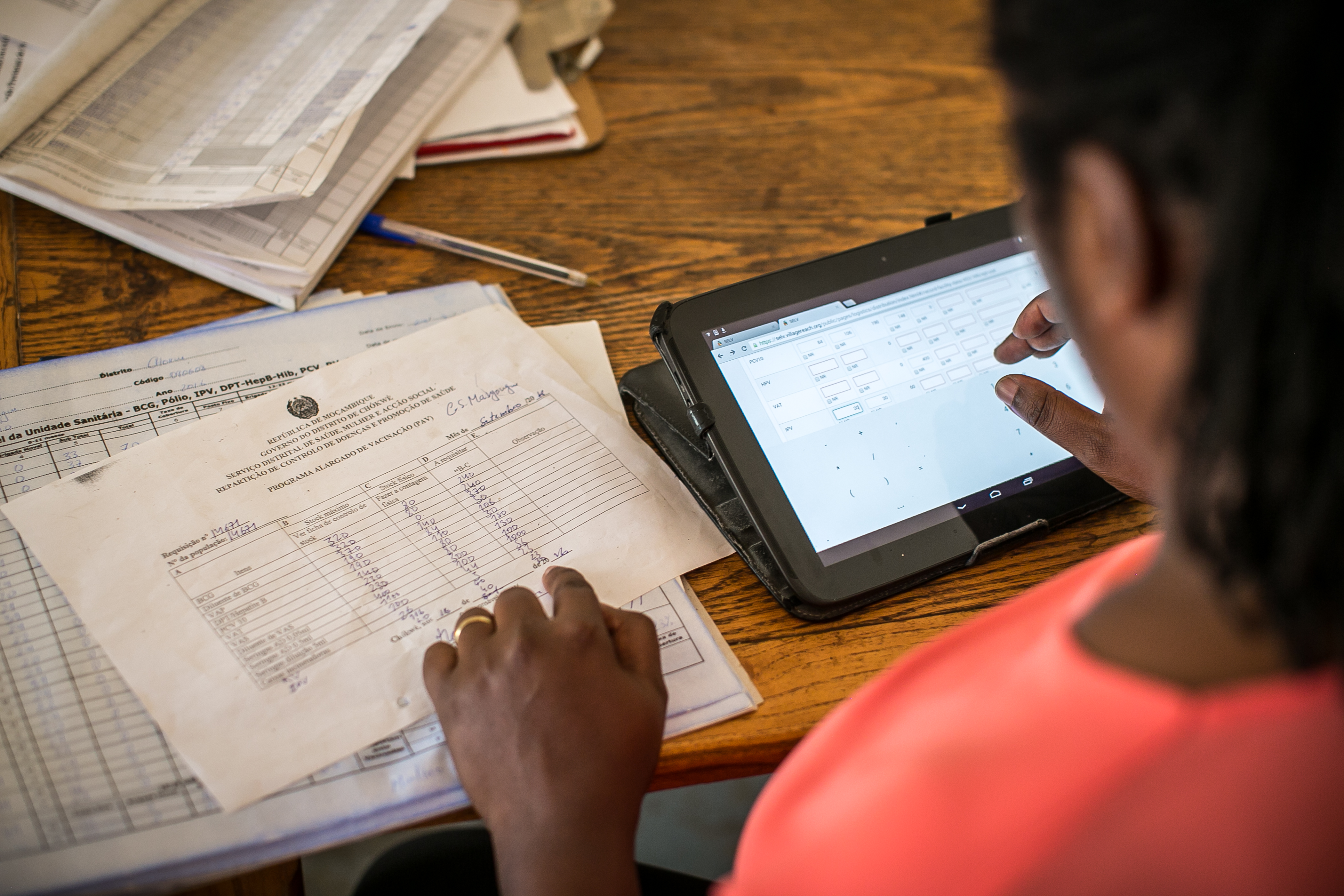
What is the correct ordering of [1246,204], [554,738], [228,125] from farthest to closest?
1. [228,125]
2. [554,738]
3. [1246,204]

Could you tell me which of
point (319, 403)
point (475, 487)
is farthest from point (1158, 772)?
point (319, 403)

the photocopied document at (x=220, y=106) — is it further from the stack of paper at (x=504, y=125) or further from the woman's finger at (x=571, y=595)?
Result: the woman's finger at (x=571, y=595)

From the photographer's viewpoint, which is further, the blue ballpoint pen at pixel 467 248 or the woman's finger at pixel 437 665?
the blue ballpoint pen at pixel 467 248

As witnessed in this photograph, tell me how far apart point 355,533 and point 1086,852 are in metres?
0.44

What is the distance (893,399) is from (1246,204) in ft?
1.11

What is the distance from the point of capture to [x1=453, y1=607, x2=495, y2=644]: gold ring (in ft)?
1.64

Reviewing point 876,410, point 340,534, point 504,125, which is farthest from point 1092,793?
point 504,125

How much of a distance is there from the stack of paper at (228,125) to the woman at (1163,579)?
1.90 feet

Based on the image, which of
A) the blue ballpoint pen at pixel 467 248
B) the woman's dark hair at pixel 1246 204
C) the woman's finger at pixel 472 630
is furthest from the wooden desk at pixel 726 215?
the woman's dark hair at pixel 1246 204

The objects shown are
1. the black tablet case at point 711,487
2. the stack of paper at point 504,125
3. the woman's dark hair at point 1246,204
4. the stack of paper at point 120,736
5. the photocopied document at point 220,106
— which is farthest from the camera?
the stack of paper at point 504,125

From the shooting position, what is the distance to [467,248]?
29.5 inches

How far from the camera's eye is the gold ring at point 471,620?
0.50 metres

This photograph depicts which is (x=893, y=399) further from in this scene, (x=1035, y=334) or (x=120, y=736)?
(x=120, y=736)

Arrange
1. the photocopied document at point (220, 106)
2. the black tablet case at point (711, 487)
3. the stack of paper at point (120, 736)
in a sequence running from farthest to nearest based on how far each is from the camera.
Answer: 1. the photocopied document at point (220, 106)
2. the black tablet case at point (711, 487)
3. the stack of paper at point (120, 736)
